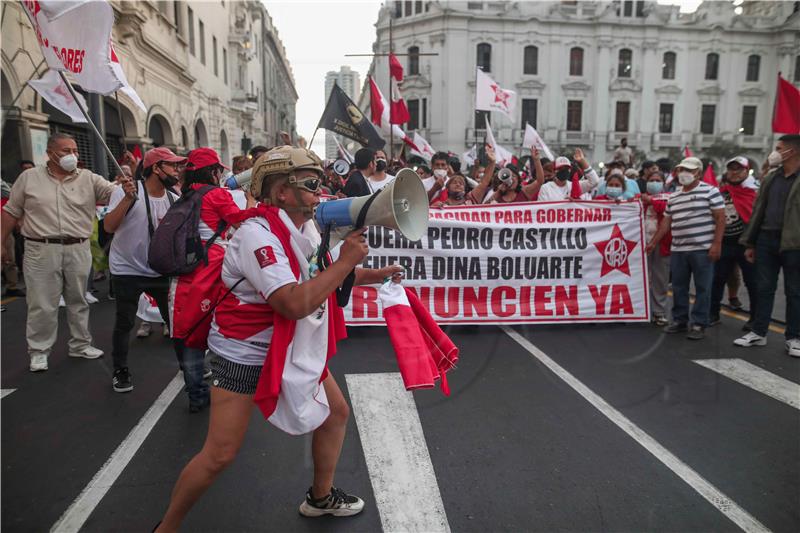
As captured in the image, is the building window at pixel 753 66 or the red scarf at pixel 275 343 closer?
the red scarf at pixel 275 343

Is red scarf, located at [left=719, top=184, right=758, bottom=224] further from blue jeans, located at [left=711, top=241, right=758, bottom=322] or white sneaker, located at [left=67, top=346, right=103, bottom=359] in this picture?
white sneaker, located at [left=67, top=346, right=103, bottom=359]

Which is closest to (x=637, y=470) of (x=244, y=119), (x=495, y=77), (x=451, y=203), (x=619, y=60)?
(x=451, y=203)

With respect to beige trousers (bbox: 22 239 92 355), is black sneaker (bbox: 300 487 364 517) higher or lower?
lower

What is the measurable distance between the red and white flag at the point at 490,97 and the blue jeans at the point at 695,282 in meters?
6.14

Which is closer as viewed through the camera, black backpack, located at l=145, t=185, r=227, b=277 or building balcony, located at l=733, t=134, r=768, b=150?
black backpack, located at l=145, t=185, r=227, b=277

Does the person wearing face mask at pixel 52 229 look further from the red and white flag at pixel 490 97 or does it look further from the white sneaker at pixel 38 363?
the red and white flag at pixel 490 97

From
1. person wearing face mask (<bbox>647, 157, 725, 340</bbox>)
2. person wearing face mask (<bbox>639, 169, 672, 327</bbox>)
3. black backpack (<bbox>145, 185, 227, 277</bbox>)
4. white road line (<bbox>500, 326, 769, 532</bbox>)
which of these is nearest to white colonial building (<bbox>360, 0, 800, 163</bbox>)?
person wearing face mask (<bbox>639, 169, 672, 327</bbox>)

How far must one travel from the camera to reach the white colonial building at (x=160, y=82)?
33.1 ft

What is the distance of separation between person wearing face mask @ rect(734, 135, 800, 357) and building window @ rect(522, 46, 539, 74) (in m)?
Answer: 44.4

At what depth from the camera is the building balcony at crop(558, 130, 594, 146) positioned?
4634 centimetres

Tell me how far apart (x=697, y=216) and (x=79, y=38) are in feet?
20.0

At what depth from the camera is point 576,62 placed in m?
46.7

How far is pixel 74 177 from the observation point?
463cm

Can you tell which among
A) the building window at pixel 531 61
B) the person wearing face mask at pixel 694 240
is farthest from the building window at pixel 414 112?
the person wearing face mask at pixel 694 240
